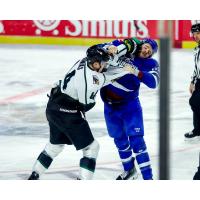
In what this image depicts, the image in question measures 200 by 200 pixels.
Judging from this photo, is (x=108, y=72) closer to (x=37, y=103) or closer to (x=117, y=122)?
(x=117, y=122)

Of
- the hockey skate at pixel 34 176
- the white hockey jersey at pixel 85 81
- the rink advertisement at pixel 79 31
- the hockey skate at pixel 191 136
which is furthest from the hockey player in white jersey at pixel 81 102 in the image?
the hockey skate at pixel 191 136

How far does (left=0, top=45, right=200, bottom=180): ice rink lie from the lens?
3.49 meters

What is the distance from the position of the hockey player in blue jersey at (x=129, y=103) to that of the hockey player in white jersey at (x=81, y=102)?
0.10 metres

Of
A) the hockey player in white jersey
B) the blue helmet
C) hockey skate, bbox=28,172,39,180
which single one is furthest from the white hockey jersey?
hockey skate, bbox=28,172,39,180

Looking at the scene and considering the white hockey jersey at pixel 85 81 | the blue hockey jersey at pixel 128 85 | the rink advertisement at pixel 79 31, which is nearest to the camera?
the white hockey jersey at pixel 85 81

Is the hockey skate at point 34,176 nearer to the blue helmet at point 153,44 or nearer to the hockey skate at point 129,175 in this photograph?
the hockey skate at point 129,175

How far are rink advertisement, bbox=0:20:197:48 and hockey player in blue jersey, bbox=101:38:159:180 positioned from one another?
31 cm

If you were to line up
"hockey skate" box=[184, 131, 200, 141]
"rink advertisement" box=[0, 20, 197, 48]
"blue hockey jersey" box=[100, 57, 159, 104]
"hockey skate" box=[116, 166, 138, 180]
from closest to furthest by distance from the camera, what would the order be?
"blue hockey jersey" box=[100, 57, 159, 104] < "hockey skate" box=[116, 166, 138, 180] < "hockey skate" box=[184, 131, 200, 141] < "rink advertisement" box=[0, 20, 197, 48]

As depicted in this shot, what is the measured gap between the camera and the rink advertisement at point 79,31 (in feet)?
13.5

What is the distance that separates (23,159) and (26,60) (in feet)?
6.73

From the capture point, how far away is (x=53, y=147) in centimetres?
331

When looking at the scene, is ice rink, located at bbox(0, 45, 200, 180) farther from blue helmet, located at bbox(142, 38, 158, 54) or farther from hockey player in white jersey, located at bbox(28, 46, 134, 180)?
blue helmet, located at bbox(142, 38, 158, 54)
